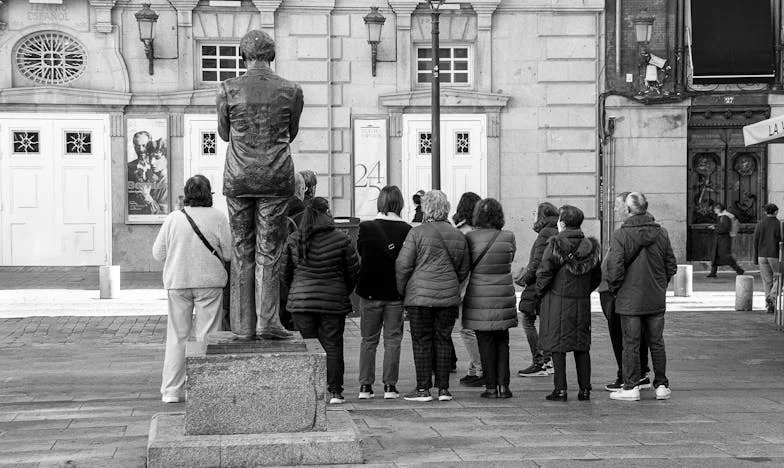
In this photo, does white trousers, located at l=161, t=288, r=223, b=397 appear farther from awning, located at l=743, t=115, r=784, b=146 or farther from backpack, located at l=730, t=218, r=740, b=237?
backpack, located at l=730, t=218, r=740, b=237

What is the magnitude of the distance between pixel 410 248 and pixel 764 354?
17.2 ft

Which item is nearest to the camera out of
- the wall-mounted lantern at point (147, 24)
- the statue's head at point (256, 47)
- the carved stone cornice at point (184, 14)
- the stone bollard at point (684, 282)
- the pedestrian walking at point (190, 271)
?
the statue's head at point (256, 47)

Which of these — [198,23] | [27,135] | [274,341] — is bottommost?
[274,341]

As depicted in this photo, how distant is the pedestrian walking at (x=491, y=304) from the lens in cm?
1074

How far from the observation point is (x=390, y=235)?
10.8 meters

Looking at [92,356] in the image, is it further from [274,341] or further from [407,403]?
[274,341]

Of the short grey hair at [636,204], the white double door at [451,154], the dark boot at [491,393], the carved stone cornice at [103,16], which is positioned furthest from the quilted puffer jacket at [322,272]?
the carved stone cornice at [103,16]

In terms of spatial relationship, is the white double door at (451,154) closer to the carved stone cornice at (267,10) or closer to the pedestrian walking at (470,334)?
the carved stone cornice at (267,10)

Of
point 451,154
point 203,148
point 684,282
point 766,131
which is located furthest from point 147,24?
point 766,131

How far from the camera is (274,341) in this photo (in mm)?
8273

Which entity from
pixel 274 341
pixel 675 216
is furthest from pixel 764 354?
pixel 675 216

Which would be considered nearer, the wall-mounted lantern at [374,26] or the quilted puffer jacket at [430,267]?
the quilted puffer jacket at [430,267]

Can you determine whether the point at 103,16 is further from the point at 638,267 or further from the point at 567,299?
the point at 638,267

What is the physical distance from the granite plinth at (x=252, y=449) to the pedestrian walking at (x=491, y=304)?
2.92 metres
